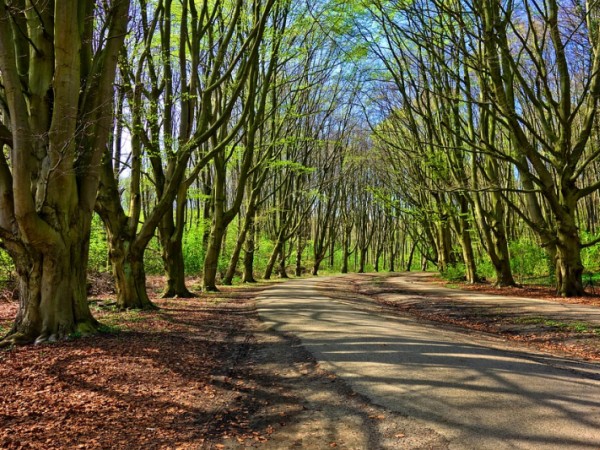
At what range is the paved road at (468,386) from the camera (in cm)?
370

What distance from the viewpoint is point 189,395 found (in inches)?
198

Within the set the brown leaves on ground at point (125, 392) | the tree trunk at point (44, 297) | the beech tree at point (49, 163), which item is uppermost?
the beech tree at point (49, 163)

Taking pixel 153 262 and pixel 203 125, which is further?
pixel 153 262

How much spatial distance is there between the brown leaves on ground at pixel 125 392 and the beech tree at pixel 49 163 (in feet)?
2.78

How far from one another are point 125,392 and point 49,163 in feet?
13.8

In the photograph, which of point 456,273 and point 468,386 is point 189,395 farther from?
point 456,273

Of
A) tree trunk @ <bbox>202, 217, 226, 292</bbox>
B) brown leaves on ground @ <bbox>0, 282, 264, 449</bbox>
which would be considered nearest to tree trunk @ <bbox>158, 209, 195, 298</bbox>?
tree trunk @ <bbox>202, 217, 226, 292</bbox>

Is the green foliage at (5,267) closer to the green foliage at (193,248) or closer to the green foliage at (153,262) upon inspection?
the green foliage at (153,262)

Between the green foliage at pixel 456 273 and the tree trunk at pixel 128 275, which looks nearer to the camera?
the tree trunk at pixel 128 275

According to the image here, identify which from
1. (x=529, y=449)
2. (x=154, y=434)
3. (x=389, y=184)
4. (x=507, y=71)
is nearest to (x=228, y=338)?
(x=154, y=434)

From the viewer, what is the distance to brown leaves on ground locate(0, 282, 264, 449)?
12.5 ft

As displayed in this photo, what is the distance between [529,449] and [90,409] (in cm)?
396

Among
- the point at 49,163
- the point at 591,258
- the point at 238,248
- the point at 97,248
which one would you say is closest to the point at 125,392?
the point at 49,163

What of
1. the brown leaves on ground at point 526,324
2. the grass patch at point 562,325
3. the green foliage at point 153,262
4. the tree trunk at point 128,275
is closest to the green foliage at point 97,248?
the green foliage at point 153,262
